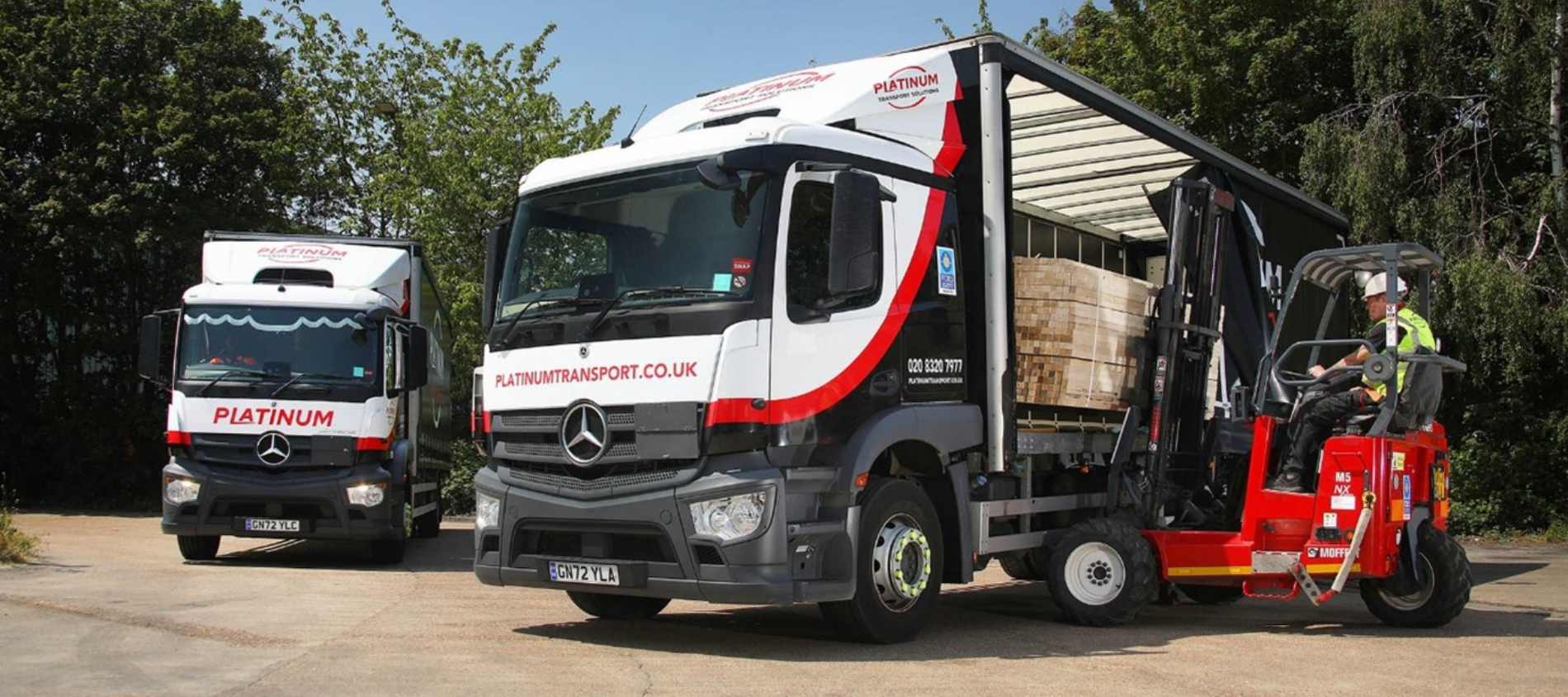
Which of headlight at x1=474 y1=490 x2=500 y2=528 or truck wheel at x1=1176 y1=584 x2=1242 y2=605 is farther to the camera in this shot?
truck wheel at x1=1176 y1=584 x2=1242 y2=605

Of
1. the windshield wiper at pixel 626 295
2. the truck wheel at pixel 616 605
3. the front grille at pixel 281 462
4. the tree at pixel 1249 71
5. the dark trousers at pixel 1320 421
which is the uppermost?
the tree at pixel 1249 71

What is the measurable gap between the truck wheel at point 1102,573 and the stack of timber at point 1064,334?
89 cm

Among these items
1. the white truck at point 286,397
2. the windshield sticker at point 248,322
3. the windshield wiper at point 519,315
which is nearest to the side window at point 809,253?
the windshield wiper at point 519,315

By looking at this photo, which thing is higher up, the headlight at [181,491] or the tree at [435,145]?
the tree at [435,145]

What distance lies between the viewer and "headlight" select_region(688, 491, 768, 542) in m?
7.25

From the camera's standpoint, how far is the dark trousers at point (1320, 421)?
913cm

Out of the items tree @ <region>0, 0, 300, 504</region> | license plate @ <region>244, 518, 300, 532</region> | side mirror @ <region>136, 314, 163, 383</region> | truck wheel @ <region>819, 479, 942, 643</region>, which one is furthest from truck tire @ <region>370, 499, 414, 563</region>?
tree @ <region>0, 0, 300, 504</region>


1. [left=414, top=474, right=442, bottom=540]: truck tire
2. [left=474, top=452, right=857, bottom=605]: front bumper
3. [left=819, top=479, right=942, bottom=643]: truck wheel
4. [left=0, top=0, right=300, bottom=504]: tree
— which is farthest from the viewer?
[left=0, top=0, right=300, bottom=504]: tree

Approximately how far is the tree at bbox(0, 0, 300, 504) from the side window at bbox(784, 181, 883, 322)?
20.0m

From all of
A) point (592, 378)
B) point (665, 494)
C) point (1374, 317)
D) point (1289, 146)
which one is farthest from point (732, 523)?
point (1289, 146)

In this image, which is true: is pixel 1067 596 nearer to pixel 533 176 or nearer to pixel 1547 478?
pixel 533 176

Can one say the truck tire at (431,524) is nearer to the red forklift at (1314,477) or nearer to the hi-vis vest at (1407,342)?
the red forklift at (1314,477)

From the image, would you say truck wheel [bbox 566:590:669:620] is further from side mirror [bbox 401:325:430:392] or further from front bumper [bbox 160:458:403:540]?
side mirror [bbox 401:325:430:392]

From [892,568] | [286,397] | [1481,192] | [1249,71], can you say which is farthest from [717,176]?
[1249,71]
